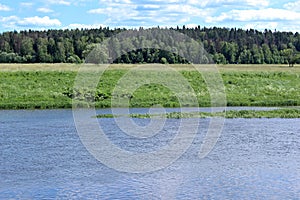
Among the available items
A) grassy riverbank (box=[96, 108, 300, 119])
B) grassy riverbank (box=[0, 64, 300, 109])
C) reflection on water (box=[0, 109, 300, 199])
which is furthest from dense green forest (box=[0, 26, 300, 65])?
reflection on water (box=[0, 109, 300, 199])

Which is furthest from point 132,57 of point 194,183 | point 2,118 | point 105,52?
point 194,183

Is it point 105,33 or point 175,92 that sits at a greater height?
point 105,33

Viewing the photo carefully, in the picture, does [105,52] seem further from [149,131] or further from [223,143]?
[223,143]

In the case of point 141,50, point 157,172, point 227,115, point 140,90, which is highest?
point 141,50

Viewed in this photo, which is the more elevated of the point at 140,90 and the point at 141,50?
the point at 141,50

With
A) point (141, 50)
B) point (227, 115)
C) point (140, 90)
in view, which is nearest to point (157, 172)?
point (227, 115)

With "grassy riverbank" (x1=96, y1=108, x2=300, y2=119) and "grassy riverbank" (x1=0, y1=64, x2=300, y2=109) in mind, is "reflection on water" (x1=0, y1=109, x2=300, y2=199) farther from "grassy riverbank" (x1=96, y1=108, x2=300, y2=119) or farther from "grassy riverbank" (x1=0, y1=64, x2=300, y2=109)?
"grassy riverbank" (x1=0, y1=64, x2=300, y2=109)

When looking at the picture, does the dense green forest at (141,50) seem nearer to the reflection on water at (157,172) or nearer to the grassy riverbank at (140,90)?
the grassy riverbank at (140,90)

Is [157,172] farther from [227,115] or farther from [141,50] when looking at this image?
[141,50]

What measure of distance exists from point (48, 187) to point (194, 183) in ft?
18.4

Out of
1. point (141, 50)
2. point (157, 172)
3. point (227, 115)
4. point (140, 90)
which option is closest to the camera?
point (157, 172)

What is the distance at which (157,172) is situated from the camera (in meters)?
24.4

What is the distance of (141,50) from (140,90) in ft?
144

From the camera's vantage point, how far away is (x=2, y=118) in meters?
42.8
